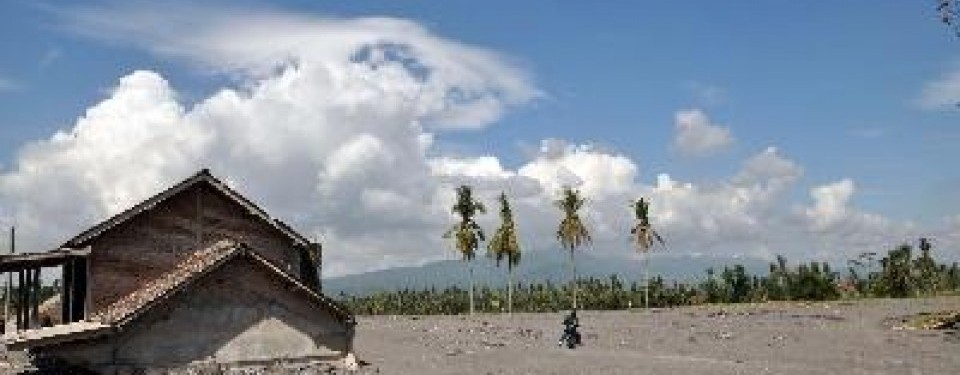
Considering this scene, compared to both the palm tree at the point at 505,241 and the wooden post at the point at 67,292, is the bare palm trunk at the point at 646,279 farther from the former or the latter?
the wooden post at the point at 67,292

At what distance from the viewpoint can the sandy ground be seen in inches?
1540

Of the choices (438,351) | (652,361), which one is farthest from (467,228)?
(652,361)

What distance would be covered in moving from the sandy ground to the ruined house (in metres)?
3.60

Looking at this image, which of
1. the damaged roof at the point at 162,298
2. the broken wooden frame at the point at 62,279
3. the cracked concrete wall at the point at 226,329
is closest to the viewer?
the damaged roof at the point at 162,298

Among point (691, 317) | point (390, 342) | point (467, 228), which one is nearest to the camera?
point (390, 342)

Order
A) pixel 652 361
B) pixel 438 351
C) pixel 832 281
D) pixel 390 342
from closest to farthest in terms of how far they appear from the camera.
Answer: pixel 652 361, pixel 438 351, pixel 390 342, pixel 832 281

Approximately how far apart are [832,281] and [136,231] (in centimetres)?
8770

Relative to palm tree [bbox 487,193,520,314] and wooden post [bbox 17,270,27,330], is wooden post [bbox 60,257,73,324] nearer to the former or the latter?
wooden post [bbox 17,270,27,330]

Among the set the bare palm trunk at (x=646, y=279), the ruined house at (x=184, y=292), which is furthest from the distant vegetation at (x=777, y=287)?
the ruined house at (x=184, y=292)

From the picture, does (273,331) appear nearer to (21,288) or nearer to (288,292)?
(288,292)

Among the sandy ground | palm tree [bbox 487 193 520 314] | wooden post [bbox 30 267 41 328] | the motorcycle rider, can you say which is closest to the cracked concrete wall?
the sandy ground

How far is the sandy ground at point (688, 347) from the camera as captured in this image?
39.1 metres

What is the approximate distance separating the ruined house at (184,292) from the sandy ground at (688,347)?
142 inches

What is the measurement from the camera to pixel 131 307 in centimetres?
3353
